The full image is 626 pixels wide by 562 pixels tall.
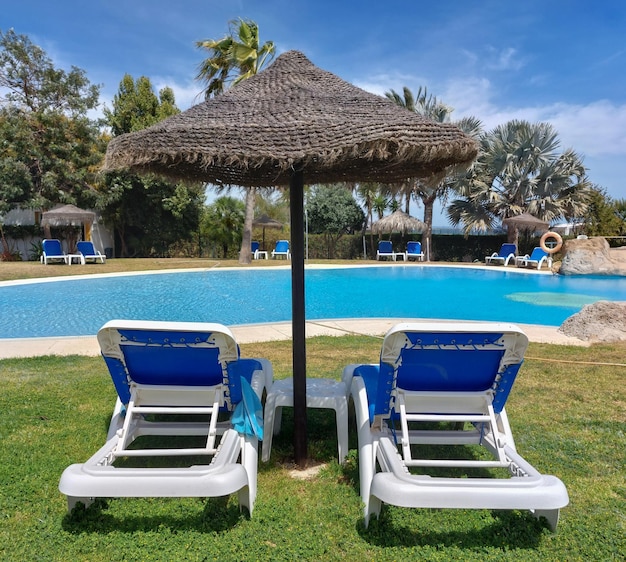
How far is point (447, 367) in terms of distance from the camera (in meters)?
2.44

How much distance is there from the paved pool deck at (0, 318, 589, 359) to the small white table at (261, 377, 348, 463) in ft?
10.8

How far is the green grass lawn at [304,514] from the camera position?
6.91 feet

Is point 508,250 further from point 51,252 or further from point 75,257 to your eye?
point 51,252

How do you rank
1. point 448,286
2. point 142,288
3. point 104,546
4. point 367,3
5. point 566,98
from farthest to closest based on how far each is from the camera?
1. point 566,98
2. point 448,286
3. point 142,288
4. point 367,3
5. point 104,546

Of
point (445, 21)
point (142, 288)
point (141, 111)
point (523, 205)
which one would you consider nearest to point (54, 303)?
point (142, 288)

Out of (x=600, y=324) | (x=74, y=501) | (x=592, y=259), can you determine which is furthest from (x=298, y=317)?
(x=592, y=259)

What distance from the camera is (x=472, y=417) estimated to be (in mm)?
2480

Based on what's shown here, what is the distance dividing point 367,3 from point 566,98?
18.1m

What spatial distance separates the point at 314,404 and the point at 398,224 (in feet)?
80.8

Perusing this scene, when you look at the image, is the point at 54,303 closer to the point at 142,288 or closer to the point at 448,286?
the point at 142,288

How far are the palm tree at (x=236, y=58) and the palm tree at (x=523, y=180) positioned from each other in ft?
38.8

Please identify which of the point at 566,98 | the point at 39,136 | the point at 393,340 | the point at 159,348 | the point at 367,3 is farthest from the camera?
the point at 566,98

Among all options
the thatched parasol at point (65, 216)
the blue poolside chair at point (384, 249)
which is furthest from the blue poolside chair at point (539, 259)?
the thatched parasol at point (65, 216)

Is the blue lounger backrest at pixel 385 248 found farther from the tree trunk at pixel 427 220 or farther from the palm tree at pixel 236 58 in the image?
the palm tree at pixel 236 58
